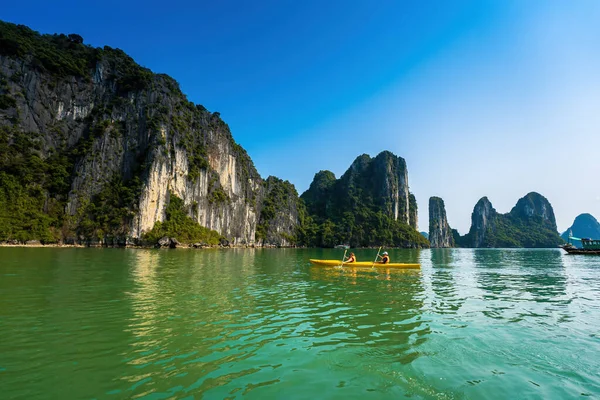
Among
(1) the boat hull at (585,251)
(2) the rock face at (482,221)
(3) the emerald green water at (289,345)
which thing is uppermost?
(2) the rock face at (482,221)

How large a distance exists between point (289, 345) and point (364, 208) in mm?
141449

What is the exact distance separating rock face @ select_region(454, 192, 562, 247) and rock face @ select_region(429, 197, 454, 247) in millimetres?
14291

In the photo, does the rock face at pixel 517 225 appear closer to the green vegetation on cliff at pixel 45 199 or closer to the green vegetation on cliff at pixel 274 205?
the green vegetation on cliff at pixel 274 205

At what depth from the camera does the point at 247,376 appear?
5.29m

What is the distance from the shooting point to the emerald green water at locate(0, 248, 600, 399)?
4.93 meters

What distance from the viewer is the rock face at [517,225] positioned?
6540 inches

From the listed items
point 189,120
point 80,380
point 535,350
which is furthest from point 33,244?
point 535,350

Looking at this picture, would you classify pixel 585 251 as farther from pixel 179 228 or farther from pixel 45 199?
A: pixel 45 199

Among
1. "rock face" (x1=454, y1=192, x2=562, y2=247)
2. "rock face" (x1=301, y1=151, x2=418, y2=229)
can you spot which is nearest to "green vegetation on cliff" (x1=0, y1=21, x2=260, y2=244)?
"rock face" (x1=301, y1=151, x2=418, y2=229)

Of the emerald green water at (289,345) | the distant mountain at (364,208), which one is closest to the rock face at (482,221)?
the distant mountain at (364,208)

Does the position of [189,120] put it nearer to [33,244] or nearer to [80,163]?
[80,163]

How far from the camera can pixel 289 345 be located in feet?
23.0

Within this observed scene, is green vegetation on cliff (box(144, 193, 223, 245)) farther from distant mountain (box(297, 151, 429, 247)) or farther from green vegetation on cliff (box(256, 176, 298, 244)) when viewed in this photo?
distant mountain (box(297, 151, 429, 247))

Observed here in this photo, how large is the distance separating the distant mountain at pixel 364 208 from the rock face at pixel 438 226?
22.3m
